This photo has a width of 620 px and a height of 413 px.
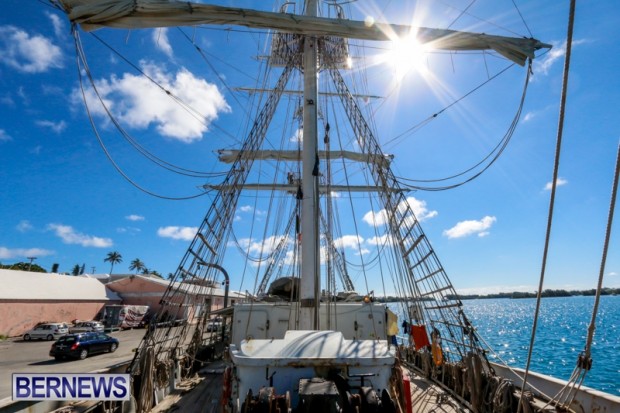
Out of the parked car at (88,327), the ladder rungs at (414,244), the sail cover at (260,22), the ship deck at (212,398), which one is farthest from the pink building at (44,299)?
the ladder rungs at (414,244)

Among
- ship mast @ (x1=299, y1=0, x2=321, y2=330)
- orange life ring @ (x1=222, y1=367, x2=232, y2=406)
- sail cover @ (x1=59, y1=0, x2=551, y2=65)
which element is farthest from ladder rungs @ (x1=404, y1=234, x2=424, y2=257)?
orange life ring @ (x1=222, y1=367, x2=232, y2=406)

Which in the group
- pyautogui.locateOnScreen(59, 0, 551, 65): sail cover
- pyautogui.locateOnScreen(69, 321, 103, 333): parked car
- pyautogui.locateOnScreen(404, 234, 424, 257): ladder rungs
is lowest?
pyautogui.locateOnScreen(69, 321, 103, 333): parked car

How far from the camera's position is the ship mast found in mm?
7285

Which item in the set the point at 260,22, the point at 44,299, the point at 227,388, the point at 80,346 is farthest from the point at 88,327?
the point at 260,22

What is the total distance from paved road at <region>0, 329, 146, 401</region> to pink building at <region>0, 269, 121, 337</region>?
113 inches

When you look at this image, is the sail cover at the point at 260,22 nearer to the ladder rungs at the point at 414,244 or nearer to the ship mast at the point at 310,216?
the ship mast at the point at 310,216

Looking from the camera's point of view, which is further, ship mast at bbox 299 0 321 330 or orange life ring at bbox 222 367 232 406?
ship mast at bbox 299 0 321 330

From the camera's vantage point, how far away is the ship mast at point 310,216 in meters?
7.29

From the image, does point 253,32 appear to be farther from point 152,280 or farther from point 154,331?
point 152,280

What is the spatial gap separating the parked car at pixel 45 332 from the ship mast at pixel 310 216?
87.5ft

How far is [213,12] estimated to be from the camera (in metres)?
7.24

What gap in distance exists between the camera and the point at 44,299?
93.0ft

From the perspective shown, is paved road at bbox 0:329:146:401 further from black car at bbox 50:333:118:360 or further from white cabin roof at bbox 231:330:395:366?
white cabin roof at bbox 231:330:395:366

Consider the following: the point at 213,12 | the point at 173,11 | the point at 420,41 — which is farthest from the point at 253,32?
the point at 420,41
